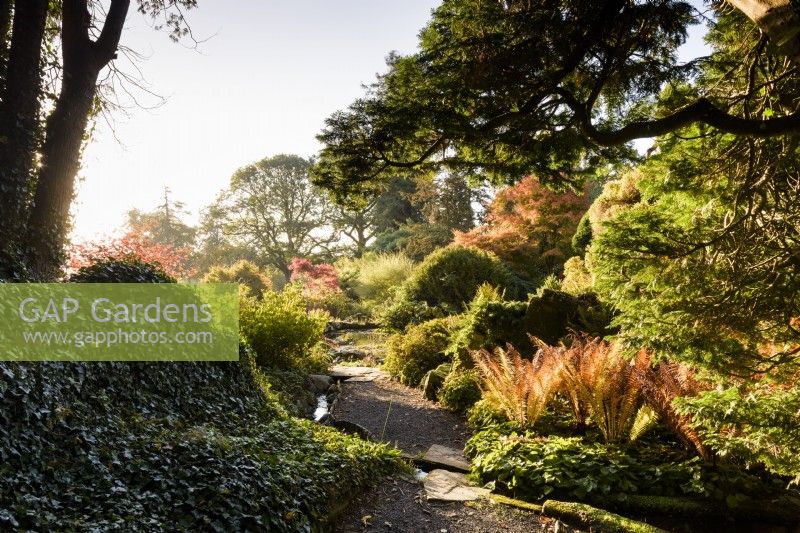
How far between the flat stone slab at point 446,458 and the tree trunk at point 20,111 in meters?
4.75

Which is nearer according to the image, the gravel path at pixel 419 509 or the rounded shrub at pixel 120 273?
the gravel path at pixel 419 509

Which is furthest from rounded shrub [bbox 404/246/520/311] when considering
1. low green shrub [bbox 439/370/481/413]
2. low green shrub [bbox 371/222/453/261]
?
low green shrub [bbox 371/222/453/261]

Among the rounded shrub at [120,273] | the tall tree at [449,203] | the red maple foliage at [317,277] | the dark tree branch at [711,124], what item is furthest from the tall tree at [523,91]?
the tall tree at [449,203]

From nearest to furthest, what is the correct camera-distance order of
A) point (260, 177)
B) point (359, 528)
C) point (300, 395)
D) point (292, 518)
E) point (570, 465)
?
point (292, 518), point (359, 528), point (570, 465), point (300, 395), point (260, 177)

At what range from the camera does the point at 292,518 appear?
3.18 m

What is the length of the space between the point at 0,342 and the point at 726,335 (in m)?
5.23

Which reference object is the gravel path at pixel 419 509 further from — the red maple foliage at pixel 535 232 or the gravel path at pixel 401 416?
the red maple foliage at pixel 535 232

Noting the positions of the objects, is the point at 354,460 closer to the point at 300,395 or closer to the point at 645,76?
the point at 300,395

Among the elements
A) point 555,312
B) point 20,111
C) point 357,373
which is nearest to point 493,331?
point 555,312

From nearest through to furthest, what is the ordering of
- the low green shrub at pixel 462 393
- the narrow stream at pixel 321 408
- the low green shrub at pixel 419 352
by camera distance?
1. the low green shrub at pixel 462 393
2. the narrow stream at pixel 321 408
3. the low green shrub at pixel 419 352

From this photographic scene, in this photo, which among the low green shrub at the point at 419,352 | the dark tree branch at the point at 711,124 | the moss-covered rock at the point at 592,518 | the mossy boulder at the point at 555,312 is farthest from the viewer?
the low green shrub at the point at 419,352

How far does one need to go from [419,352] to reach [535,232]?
29.7 ft

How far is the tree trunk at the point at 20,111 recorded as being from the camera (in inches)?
180

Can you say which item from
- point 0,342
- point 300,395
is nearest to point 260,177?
point 300,395
